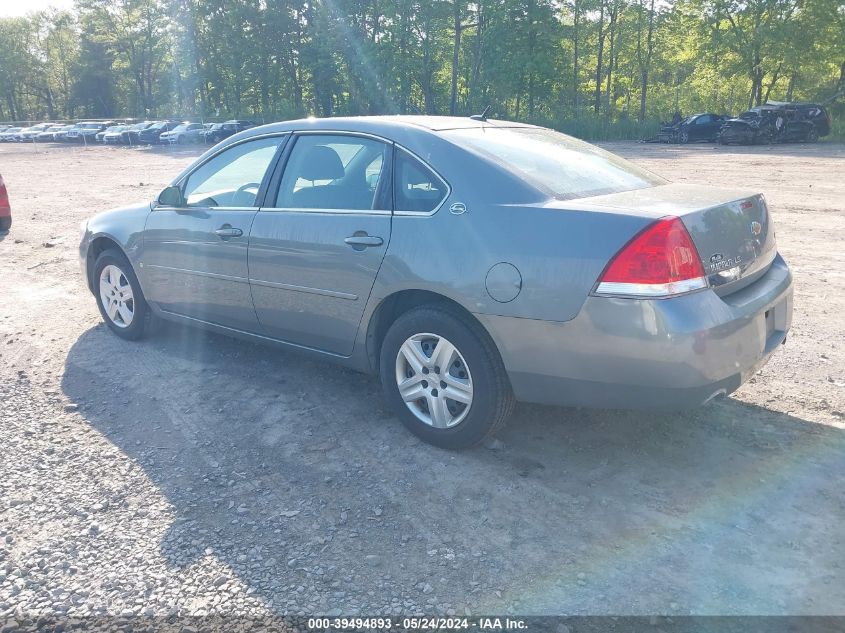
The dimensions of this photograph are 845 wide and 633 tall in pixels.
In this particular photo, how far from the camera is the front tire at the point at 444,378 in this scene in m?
3.39

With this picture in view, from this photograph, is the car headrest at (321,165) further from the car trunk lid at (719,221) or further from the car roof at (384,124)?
the car trunk lid at (719,221)

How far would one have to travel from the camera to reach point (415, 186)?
3.68 metres

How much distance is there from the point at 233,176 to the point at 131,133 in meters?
48.4

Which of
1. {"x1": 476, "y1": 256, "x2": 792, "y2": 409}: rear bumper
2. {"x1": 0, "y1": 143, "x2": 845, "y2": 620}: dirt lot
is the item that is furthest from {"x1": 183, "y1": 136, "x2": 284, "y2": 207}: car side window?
{"x1": 476, "y1": 256, "x2": 792, "y2": 409}: rear bumper

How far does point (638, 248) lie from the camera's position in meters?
2.94

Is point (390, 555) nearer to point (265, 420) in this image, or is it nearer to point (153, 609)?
point (153, 609)

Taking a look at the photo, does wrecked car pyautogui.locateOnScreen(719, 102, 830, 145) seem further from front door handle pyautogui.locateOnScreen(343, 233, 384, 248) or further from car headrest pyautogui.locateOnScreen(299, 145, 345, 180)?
front door handle pyautogui.locateOnScreen(343, 233, 384, 248)

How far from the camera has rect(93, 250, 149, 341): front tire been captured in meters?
5.42

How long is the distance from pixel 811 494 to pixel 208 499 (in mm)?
2760

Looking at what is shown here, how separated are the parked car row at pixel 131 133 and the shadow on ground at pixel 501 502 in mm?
38758

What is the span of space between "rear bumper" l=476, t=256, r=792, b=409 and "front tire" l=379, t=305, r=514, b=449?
4.6 inches

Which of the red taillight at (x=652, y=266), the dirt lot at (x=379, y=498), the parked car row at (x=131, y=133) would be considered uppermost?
the parked car row at (x=131, y=133)

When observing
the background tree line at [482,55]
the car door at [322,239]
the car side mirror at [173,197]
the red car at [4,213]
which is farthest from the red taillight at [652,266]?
the background tree line at [482,55]

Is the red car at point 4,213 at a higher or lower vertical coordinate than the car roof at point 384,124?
lower
